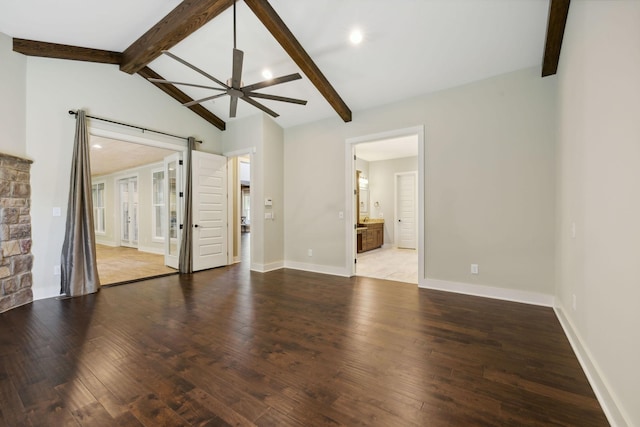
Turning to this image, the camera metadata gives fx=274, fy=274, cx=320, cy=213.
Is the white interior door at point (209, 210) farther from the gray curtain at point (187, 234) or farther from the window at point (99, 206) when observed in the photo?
the window at point (99, 206)

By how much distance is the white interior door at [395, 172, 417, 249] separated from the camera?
28.5ft

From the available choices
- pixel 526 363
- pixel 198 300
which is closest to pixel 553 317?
pixel 526 363

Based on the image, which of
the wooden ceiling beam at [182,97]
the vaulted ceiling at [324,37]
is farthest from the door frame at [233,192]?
the vaulted ceiling at [324,37]

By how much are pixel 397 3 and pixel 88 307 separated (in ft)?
16.8

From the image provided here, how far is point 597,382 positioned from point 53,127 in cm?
641

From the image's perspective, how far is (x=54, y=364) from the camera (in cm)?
212

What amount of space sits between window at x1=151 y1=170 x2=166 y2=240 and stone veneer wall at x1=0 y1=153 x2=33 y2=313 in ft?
13.5

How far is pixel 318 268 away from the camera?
17.6 feet

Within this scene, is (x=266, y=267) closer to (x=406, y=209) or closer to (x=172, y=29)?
(x=172, y=29)

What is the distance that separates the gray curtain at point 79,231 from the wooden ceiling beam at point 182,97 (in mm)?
1332

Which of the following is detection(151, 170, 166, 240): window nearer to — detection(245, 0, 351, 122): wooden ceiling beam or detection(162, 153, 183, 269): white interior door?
detection(162, 153, 183, 269): white interior door

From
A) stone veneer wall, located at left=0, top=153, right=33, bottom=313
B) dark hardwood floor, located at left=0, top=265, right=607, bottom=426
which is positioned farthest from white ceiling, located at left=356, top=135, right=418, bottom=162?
stone veneer wall, located at left=0, top=153, right=33, bottom=313

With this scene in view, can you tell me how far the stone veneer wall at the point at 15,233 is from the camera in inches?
130

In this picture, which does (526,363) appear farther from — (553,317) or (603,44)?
(603,44)
